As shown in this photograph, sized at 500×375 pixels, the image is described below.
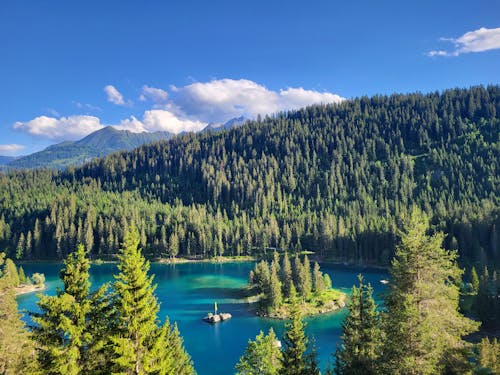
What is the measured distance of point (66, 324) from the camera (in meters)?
20.6

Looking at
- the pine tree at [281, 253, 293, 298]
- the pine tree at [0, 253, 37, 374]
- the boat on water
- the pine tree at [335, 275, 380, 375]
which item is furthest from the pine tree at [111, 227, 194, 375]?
the pine tree at [281, 253, 293, 298]

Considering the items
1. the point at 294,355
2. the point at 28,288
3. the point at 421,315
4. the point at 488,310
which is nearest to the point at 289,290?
the point at 488,310

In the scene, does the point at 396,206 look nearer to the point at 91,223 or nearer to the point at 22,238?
the point at 91,223

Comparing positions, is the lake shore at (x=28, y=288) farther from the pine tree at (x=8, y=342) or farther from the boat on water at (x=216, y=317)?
the pine tree at (x=8, y=342)

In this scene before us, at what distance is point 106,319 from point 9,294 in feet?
42.9

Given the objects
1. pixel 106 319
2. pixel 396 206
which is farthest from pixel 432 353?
pixel 396 206

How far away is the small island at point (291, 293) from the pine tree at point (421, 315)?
62347mm

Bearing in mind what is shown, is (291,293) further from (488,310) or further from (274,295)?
(488,310)

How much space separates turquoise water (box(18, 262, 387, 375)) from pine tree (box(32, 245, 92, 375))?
115ft

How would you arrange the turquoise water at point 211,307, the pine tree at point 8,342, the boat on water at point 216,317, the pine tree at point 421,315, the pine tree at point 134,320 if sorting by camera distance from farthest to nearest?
1. the boat on water at point 216,317
2. the turquoise water at point 211,307
3. the pine tree at point 8,342
4. the pine tree at point 134,320
5. the pine tree at point 421,315

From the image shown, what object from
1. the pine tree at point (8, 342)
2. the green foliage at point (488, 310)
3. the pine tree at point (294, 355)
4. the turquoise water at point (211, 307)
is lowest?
the turquoise water at point (211, 307)

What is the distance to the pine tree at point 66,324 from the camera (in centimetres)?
2066

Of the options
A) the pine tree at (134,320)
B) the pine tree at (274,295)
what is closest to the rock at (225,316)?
the pine tree at (274,295)

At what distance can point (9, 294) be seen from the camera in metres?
30.1
